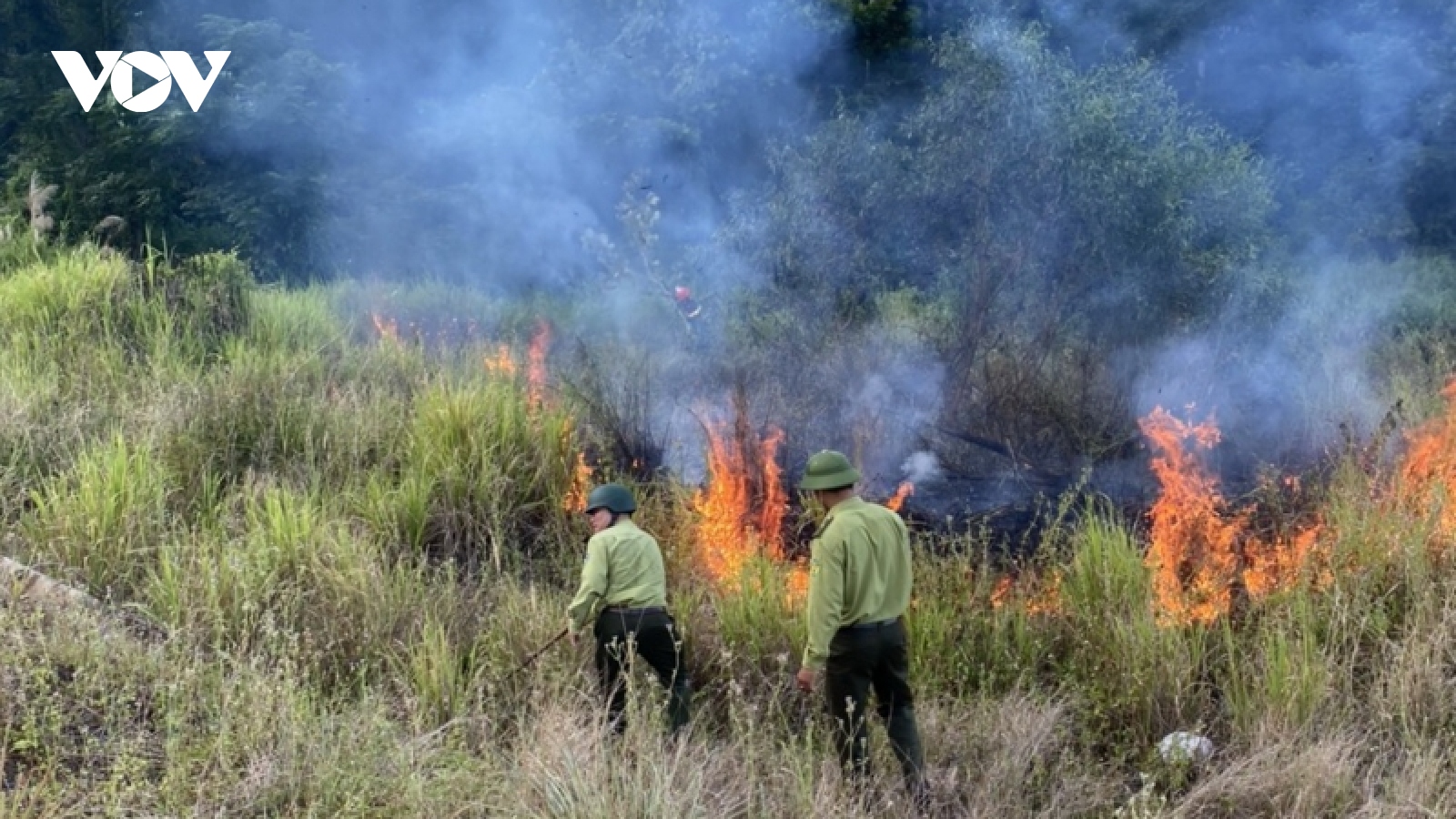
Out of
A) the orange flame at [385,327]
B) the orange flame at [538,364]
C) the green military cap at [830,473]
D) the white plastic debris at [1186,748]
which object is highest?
the green military cap at [830,473]

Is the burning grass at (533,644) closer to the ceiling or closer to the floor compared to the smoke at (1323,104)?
closer to the floor

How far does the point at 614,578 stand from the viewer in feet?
18.1

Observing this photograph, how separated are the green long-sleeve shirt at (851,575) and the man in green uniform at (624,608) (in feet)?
2.53

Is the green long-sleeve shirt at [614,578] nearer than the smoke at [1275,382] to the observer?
Yes

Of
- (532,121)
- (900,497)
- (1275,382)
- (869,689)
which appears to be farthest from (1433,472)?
(532,121)

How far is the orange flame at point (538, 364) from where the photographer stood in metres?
8.33

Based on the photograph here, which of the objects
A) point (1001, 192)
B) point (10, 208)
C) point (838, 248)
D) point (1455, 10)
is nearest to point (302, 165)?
point (10, 208)

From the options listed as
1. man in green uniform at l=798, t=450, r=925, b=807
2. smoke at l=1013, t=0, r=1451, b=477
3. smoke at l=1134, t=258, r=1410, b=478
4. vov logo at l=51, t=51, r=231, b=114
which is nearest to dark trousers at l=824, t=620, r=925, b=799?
man in green uniform at l=798, t=450, r=925, b=807

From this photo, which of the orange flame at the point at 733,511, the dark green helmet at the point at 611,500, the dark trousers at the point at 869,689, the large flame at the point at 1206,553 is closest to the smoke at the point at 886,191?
the orange flame at the point at 733,511

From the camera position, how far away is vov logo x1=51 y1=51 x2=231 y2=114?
16.5m

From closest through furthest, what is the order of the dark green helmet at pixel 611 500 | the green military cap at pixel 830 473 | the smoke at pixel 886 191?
the green military cap at pixel 830 473 < the dark green helmet at pixel 611 500 < the smoke at pixel 886 191

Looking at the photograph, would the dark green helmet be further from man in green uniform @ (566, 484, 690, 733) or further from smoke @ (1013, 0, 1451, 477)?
smoke @ (1013, 0, 1451, 477)

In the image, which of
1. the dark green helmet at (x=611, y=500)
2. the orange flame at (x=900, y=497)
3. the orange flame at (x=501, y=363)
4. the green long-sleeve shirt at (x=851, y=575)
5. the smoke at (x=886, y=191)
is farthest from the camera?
the smoke at (x=886, y=191)

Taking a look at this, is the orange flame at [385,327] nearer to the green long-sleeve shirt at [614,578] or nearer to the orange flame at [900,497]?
the orange flame at [900,497]
